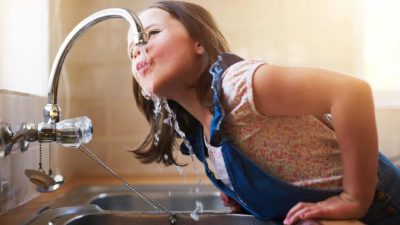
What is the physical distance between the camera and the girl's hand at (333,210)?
0.48 meters

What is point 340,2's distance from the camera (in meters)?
0.98

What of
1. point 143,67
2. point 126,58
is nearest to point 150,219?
point 143,67

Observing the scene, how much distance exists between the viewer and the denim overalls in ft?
1.75

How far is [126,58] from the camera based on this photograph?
1.00 m

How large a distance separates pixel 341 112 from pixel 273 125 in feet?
0.31

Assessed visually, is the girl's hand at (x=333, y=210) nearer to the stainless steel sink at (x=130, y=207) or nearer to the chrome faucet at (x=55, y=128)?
the stainless steel sink at (x=130, y=207)

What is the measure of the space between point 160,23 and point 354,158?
35 cm

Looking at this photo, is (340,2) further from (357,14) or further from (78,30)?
(78,30)

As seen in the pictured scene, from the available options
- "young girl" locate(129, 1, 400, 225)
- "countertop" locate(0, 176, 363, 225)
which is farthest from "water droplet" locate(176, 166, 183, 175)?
"young girl" locate(129, 1, 400, 225)

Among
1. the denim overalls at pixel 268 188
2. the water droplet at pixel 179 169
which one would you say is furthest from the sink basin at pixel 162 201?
the denim overalls at pixel 268 188

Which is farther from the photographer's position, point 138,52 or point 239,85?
point 138,52

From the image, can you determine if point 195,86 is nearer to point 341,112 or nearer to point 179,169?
point 341,112

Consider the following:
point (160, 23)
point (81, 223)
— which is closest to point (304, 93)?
point (160, 23)

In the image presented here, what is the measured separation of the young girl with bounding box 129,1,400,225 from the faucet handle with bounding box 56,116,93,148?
141 mm
